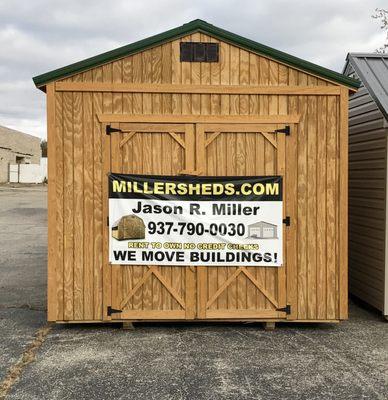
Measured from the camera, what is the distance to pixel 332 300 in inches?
248

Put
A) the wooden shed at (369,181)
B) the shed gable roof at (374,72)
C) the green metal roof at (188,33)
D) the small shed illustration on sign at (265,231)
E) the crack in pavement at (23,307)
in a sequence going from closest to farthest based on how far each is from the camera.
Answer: the green metal roof at (188,33) < the small shed illustration on sign at (265,231) < the wooden shed at (369,181) < the shed gable roof at (374,72) < the crack in pavement at (23,307)

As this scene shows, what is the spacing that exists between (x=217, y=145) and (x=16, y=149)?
5261cm

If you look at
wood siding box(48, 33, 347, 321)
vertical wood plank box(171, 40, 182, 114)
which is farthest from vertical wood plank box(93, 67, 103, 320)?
vertical wood plank box(171, 40, 182, 114)

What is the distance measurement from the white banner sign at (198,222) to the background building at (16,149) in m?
47.3

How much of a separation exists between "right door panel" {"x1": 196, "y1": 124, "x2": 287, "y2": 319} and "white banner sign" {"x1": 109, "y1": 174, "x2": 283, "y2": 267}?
0.13 meters

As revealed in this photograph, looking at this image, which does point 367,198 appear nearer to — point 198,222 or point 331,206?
point 331,206

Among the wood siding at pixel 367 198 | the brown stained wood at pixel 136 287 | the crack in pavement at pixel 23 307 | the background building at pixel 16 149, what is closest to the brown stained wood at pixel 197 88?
the wood siding at pixel 367 198

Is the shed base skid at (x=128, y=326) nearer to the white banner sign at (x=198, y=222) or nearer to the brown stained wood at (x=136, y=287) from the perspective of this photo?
the brown stained wood at (x=136, y=287)

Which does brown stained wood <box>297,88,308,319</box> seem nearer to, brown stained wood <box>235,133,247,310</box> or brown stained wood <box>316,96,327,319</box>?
brown stained wood <box>316,96,327,319</box>

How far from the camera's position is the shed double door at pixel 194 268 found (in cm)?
619

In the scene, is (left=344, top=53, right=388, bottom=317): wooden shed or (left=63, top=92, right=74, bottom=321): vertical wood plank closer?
(left=63, top=92, right=74, bottom=321): vertical wood plank

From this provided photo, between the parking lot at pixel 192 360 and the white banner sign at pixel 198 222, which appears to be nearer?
the parking lot at pixel 192 360

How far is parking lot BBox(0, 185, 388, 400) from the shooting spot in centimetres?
447

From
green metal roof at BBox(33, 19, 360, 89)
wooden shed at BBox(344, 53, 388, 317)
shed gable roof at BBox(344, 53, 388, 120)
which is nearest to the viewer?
green metal roof at BBox(33, 19, 360, 89)
